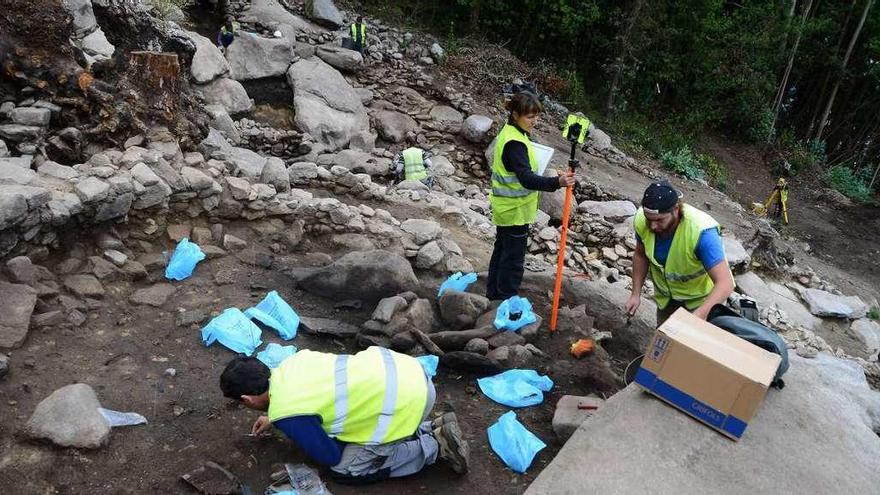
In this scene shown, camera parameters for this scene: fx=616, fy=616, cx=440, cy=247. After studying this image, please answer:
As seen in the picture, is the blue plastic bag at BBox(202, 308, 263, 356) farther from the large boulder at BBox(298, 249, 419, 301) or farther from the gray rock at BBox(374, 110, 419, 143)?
the gray rock at BBox(374, 110, 419, 143)

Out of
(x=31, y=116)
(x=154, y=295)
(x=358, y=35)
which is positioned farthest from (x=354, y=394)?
(x=358, y=35)

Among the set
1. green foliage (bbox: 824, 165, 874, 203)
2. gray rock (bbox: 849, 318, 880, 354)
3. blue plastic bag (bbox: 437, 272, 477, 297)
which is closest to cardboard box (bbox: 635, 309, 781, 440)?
blue plastic bag (bbox: 437, 272, 477, 297)

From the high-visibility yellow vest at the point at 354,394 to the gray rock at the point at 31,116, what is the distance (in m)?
3.82

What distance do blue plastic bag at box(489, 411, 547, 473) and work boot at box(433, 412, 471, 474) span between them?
1.04 ft

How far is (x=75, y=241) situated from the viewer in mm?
4656

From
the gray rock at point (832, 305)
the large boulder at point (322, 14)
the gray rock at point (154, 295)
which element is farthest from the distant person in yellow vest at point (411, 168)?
the large boulder at point (322, 14)

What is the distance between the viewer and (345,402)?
2.94 meters

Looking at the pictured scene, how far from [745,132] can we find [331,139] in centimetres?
1351

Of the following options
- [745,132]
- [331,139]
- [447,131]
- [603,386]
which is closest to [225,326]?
[603,386]

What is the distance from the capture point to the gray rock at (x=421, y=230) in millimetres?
6000

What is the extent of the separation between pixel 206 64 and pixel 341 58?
3.48 m

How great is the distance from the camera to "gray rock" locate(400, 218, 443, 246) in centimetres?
600

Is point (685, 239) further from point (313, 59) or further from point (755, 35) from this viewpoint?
point (755, 35)

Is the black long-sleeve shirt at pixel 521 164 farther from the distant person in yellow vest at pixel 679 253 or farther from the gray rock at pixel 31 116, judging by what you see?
the gray rock at pixel 31 116
